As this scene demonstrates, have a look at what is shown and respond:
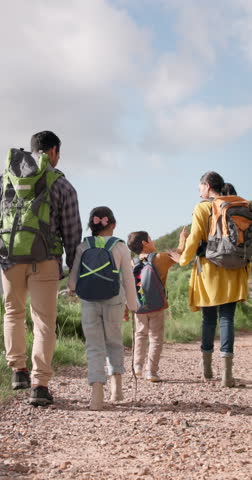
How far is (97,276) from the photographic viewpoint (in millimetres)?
4652

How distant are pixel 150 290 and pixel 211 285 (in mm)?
635

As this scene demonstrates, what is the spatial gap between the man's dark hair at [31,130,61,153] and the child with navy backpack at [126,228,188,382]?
5.44ft

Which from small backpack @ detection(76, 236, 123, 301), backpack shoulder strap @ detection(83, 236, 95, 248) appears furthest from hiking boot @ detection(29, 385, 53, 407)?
backpack shoulder strap @ detection(83, 236, 95, 248)

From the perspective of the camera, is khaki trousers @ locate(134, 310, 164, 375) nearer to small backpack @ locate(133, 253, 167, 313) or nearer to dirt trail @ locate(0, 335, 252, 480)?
small backpack @ locate(133, 253, 167, 313)

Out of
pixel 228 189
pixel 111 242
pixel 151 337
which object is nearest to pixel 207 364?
pixel 151 337

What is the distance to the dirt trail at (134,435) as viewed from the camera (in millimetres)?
3258

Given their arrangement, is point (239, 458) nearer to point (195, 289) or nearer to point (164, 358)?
point (195, 289)

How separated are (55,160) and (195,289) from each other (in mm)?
1948

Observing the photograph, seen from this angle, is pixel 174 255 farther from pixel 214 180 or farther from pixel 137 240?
pixel 214 180

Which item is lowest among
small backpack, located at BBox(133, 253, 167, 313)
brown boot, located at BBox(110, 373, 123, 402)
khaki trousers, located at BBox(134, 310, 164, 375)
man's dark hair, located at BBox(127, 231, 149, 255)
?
brown boot, located at BBox(110, 373, 123, 402)

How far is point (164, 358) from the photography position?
8.25m

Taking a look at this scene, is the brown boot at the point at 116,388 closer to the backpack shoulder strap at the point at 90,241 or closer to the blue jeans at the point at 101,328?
the blue jeans at the point at 101,328

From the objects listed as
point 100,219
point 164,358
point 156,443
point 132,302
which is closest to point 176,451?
point 156,443

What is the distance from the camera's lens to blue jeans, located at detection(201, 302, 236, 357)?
577cm
